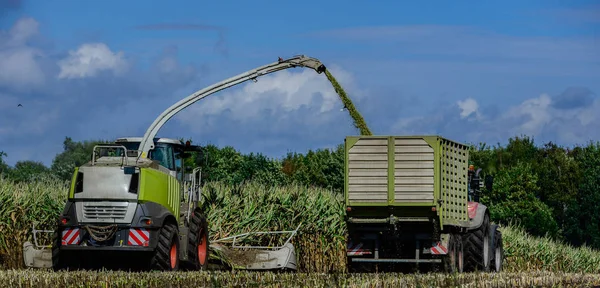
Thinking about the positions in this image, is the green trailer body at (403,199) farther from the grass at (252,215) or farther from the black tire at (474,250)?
the grass at (252,215)

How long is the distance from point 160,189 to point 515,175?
160 ft

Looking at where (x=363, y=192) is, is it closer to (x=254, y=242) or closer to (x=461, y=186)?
(x=461, y=186)

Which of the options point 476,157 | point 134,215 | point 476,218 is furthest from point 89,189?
point 476,157

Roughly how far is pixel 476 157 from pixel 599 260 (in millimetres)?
28521

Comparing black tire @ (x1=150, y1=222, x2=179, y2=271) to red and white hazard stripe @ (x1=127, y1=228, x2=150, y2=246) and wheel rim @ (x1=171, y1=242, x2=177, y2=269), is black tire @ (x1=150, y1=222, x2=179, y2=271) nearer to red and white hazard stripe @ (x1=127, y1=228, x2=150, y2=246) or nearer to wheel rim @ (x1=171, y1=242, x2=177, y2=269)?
wheel rim @ (x1=171, y1=242, x2=177, y2=269)

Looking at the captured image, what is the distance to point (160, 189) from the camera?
69.6 ft

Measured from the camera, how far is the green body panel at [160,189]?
813 inches

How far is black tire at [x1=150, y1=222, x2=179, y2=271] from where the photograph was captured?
20.7 metres

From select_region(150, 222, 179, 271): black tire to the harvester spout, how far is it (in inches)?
92.3

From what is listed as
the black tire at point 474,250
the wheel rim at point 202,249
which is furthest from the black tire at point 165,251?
the black tire at point 474,250

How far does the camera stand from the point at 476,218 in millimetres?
24000

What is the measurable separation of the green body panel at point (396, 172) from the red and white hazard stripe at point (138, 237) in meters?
4.04

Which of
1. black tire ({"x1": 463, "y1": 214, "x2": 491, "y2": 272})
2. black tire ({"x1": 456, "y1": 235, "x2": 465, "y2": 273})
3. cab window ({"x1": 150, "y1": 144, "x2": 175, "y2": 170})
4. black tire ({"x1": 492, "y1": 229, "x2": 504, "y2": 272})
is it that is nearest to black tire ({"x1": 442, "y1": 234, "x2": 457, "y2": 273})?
black tire ({"x1": 456, "y1": 235, "x2": 465, "y2": 273})

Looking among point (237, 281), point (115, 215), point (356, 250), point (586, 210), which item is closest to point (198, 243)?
point (115, 215)
